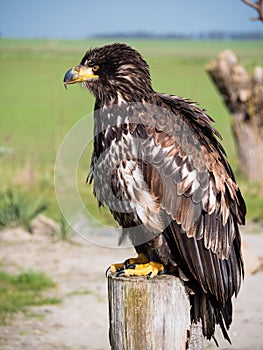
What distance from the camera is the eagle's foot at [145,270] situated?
13.2 feet

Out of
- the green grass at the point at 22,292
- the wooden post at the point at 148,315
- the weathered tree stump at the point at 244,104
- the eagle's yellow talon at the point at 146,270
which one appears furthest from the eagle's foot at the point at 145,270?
the weathered tree stump at the point at 244,104

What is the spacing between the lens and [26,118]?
24.2 m

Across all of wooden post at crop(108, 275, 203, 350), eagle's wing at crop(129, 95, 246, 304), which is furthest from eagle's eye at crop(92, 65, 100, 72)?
wooden post at crop(108, 275, 203, 350)

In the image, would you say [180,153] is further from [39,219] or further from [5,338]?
[39,219]

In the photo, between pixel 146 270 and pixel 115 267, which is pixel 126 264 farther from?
pixel 146 270

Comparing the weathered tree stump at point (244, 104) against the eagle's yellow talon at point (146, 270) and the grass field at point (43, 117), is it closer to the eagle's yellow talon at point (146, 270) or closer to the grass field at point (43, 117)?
the grass field at point (43, 117)

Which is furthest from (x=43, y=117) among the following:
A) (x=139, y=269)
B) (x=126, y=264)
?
(x=139, y=269)

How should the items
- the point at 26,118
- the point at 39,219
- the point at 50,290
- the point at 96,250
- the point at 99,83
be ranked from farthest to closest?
1. the point at 26,118
2. the point at 39,219
3. the point at 96,250
4. the point at 50,290
5. the point at 99,83

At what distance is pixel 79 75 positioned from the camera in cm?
422

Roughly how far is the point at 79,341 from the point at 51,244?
109 inches

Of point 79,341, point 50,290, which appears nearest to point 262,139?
point 50,290

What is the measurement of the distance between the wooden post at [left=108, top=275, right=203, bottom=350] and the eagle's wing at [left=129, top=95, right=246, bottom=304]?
21 cm

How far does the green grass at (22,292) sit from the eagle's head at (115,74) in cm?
303

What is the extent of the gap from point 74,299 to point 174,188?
10.8 ft
